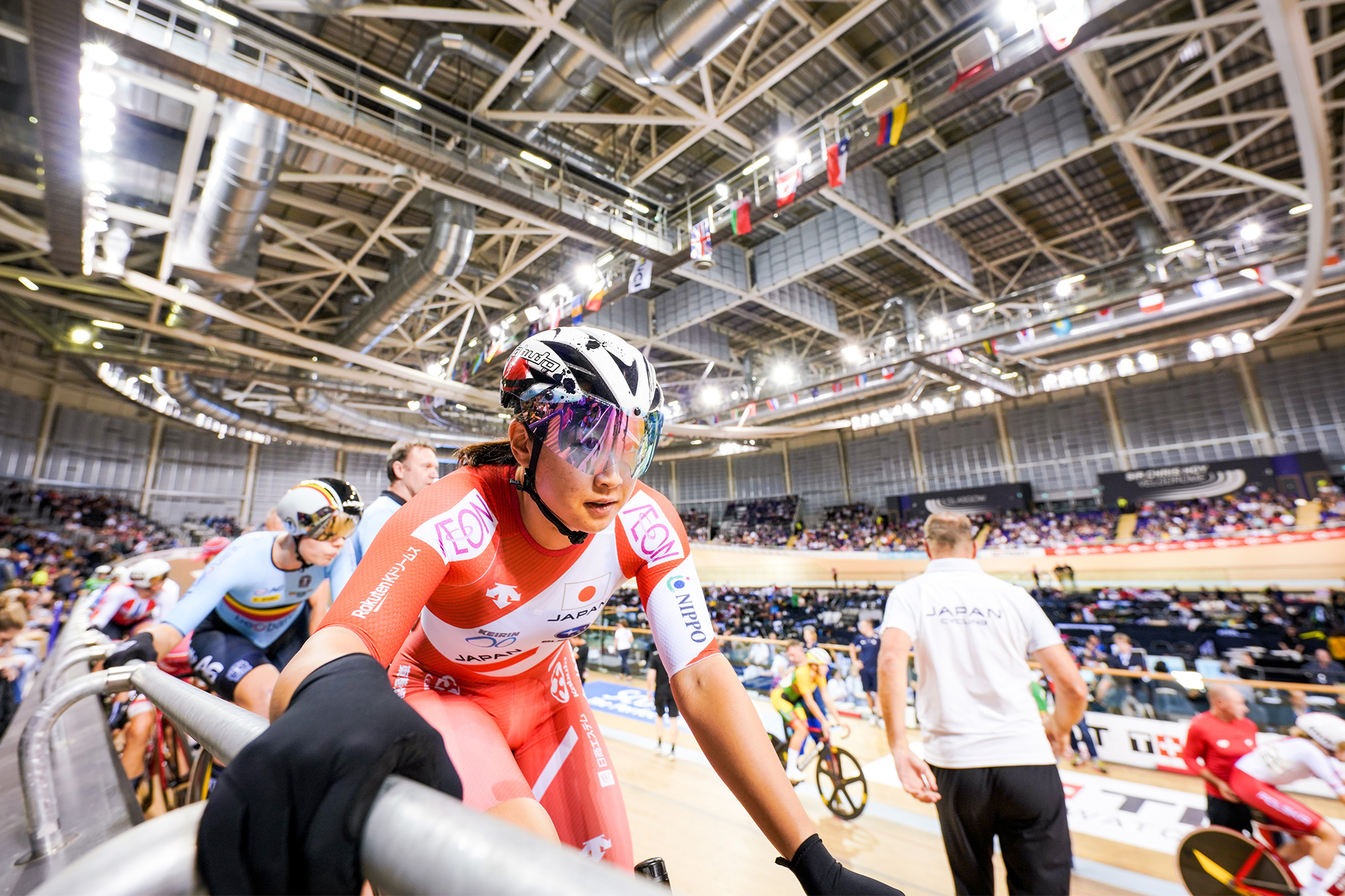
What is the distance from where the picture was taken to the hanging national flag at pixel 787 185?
9.23 meters

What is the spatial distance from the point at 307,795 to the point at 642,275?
1128 centimetres

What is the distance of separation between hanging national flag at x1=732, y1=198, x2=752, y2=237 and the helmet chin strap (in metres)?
9.31

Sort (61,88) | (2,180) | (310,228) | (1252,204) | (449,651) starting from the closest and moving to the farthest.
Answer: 1. (449,651)
2. (61,88)
3. (2,180)
4. (310,228)
5. (1252,204)

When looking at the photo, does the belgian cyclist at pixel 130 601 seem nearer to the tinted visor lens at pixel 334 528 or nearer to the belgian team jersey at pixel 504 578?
the tinted visor lens at pixel 334 528

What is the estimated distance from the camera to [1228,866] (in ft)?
13.6

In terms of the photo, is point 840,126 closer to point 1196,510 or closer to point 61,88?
point 61,88

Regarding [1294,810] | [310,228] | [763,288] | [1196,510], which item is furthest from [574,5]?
[1196,510]

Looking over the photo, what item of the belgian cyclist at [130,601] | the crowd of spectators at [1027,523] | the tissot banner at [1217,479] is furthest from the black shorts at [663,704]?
the tissot banner at [1217,479]

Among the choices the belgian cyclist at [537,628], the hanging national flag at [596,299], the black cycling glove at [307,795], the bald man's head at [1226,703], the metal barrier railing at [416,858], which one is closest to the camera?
the metal barrier railing at [416,858]

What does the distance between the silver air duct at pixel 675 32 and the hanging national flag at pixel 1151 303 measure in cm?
1360

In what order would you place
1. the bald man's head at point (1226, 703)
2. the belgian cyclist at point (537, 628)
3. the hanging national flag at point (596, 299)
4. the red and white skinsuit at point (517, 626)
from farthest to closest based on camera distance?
the hanging national flag at point (596, 299) → the bald man's head at point (1226, 703) → the red and white skinsuit at point (517, 626) → the belgian cyclist at point (537, 628)

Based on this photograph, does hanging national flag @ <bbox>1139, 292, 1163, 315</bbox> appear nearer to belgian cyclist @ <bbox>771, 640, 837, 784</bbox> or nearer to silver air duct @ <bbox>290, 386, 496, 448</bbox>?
belgian cyclist @ <bbox>771, 640, 837, 784</bbox>

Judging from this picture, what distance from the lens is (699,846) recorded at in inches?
213

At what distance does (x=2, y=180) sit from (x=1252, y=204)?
91.3 feet
